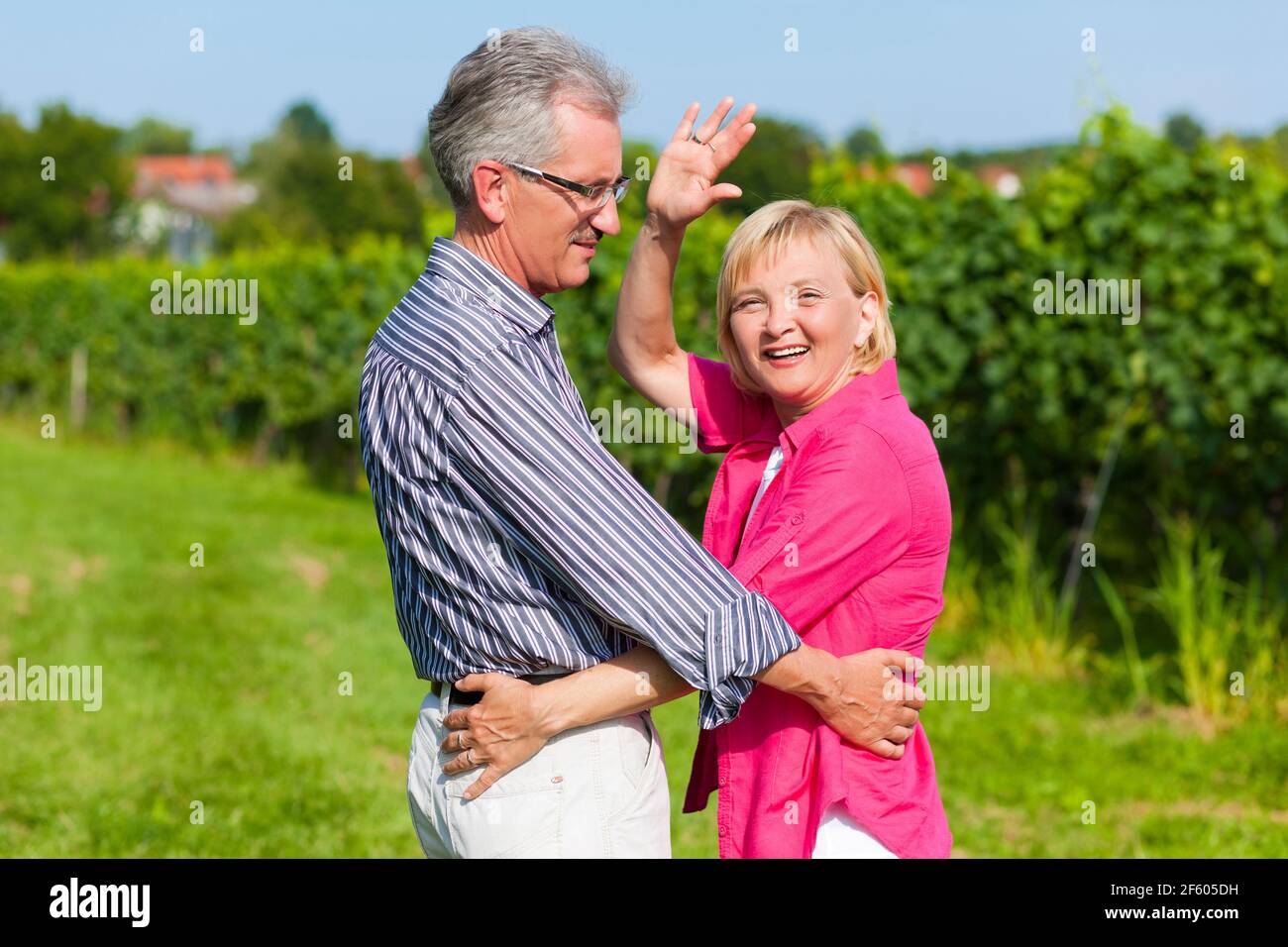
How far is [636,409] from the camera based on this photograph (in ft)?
32.2

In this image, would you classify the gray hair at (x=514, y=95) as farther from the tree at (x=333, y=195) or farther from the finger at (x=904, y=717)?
the tree at (x=333, y=195)

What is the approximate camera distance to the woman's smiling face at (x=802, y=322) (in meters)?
2.47

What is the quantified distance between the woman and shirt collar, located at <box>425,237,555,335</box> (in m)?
0.44

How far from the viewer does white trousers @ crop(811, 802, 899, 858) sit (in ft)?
7.95

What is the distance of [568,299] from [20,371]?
15.5 meters

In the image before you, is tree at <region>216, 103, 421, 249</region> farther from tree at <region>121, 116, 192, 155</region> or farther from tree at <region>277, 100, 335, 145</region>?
tree at <region>121, 116, 192, 155</region>

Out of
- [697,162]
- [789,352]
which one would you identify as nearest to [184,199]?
[697,162]

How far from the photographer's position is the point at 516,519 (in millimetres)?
2152

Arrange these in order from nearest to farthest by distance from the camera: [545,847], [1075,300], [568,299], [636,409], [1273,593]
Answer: [545,847]
[1273,593]
[1075,300]
[636,409]
[568,299]

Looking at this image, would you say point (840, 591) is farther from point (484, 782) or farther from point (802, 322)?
point (484, 782)

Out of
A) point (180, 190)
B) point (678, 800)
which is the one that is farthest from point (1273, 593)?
point (180, 190)

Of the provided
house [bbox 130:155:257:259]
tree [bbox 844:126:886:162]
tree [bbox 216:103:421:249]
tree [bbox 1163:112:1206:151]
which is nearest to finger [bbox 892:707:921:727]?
tree [bbox 1163:112:1206:151]

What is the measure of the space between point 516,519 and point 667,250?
0.81 m

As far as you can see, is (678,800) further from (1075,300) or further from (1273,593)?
(1075,300)
